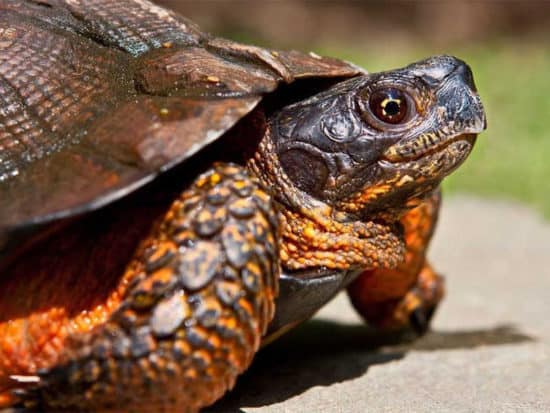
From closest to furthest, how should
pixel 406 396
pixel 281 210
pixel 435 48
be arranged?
pixel 281 210 < pixel 406 396 < pixel 435 48

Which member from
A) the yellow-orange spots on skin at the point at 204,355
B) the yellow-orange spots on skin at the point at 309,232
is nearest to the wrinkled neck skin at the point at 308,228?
the yellow-orange spots on skin at the point at 309,232

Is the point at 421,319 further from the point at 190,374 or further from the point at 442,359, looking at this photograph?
the point at 190,374

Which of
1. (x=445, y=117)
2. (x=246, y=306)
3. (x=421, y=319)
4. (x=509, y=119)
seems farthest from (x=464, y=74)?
A: (x=509, y=119)

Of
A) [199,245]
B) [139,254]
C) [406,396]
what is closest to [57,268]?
[139,254]

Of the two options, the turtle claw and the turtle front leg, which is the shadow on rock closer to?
the turtle claw

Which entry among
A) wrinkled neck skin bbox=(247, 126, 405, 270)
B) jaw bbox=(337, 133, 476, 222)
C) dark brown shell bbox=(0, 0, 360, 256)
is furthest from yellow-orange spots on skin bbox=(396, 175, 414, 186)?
dark brown shell bbox=(0, 0, 360, 256)

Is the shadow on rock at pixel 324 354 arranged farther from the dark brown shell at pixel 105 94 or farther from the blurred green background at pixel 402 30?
the blurred green background at pixel 402 30

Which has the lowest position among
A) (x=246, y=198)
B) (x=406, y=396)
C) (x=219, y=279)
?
(x=406, y=396)

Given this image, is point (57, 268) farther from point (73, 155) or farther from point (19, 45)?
point (19, 45)
